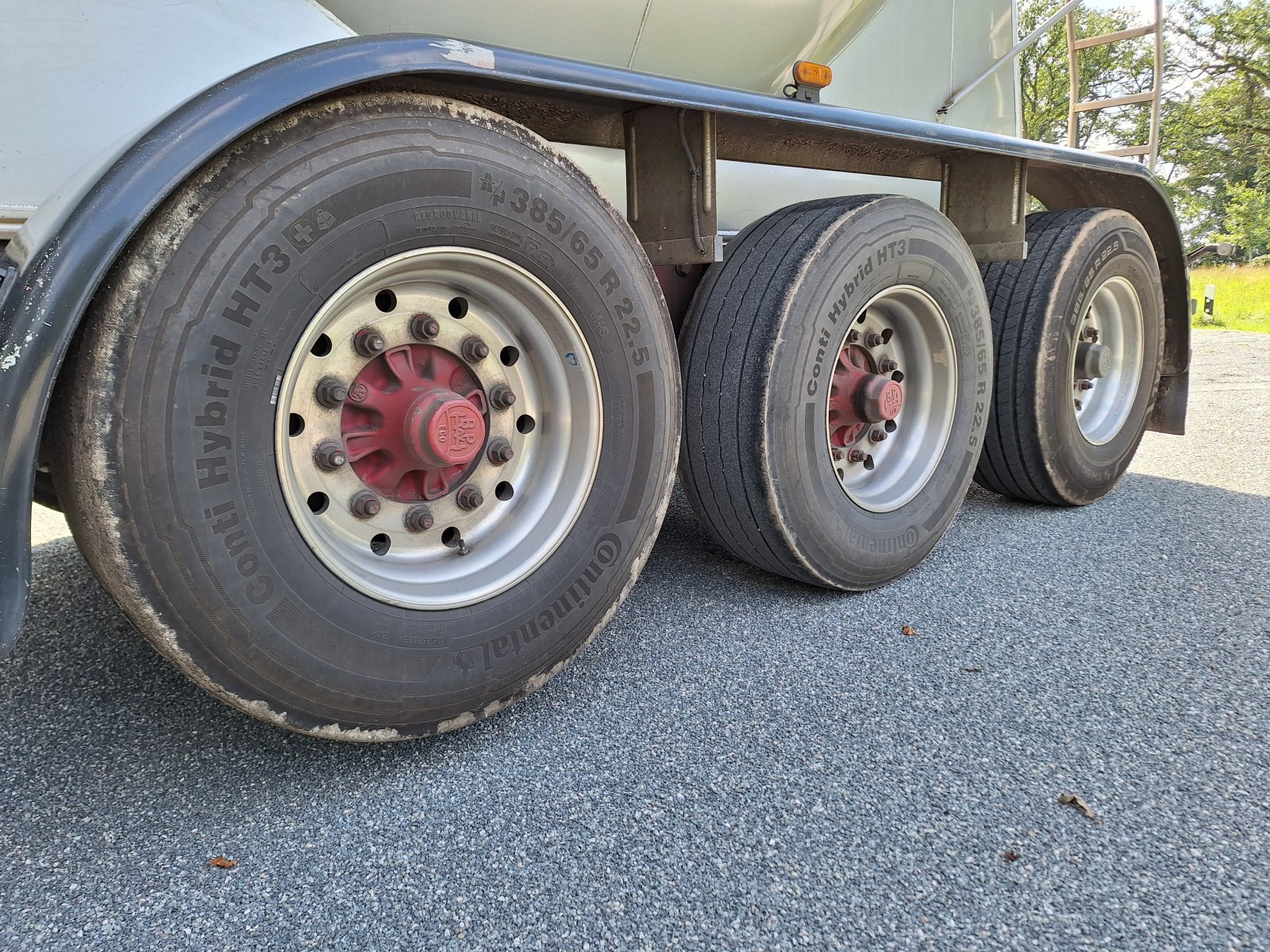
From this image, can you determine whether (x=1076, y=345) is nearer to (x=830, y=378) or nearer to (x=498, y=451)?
(x=830, y=378)

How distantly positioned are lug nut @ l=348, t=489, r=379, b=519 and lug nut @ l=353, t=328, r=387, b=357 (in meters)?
0.30

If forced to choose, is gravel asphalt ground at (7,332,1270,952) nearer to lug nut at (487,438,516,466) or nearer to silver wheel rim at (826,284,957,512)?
silver wheel rim at (826,284,957,512)

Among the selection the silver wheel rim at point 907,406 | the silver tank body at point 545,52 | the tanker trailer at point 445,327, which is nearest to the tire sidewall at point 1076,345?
the tanker trailer at point 445,327

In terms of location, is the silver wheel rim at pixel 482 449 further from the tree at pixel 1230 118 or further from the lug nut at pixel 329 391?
the tree at pixel 1230 118

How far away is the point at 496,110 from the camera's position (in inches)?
85.7

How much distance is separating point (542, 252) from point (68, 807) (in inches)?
56.6

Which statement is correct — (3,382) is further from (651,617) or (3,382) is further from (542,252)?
(651,617)

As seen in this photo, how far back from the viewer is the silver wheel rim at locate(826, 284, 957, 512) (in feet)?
9.11

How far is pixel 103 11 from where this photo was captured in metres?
1.64

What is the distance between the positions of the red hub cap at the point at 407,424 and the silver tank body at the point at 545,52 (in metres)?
0.62

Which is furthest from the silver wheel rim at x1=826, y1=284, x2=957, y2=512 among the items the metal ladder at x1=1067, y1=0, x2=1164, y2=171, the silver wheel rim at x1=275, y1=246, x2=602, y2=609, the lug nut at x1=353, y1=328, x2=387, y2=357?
the metal ladder at x1=1067, y1=0, x2=1164, y2=171

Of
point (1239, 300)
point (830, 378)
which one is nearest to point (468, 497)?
point (830, 378)

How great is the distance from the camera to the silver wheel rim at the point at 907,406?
9.11ft

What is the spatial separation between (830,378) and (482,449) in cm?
110
